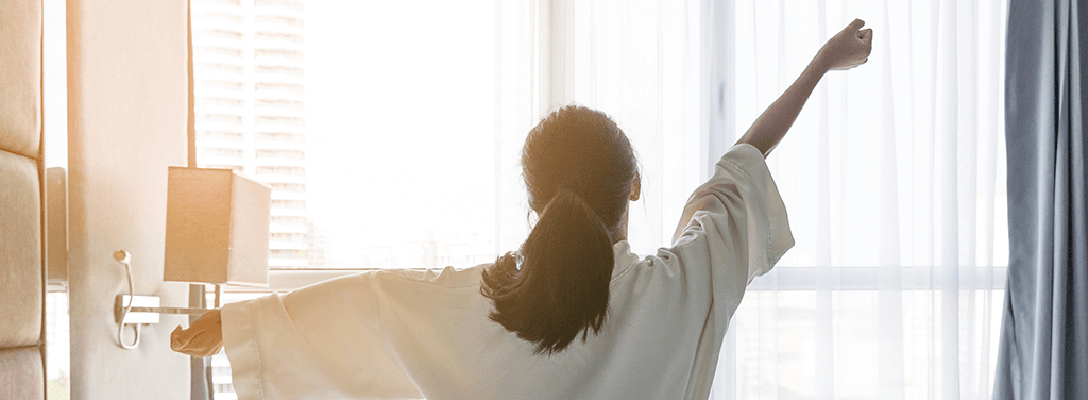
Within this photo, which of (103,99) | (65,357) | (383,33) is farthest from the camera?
(383,33)

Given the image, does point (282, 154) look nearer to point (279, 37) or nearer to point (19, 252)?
point (279, 37)

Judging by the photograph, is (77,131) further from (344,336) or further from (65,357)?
(344,336)

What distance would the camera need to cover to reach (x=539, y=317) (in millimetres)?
834

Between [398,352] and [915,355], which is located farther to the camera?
[915,355]

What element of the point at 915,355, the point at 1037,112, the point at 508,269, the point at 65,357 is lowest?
the point at 915,355

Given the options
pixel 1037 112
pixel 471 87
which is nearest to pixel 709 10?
pixel 471 87

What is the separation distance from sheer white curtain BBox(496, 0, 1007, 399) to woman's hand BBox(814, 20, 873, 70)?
2.84 ft

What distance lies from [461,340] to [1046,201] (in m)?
1.92

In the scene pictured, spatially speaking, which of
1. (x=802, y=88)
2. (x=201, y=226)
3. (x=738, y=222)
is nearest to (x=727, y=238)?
(x=738, y=222)

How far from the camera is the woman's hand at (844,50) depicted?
1146 millimetres

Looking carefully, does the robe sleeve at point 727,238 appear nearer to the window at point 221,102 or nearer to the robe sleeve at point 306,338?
the robe sleeve at point 306,338

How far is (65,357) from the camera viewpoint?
1036mm

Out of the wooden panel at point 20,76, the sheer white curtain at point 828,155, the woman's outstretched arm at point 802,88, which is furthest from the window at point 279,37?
the woman's outstretched arm at point 802,88

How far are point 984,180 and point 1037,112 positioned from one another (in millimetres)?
242
